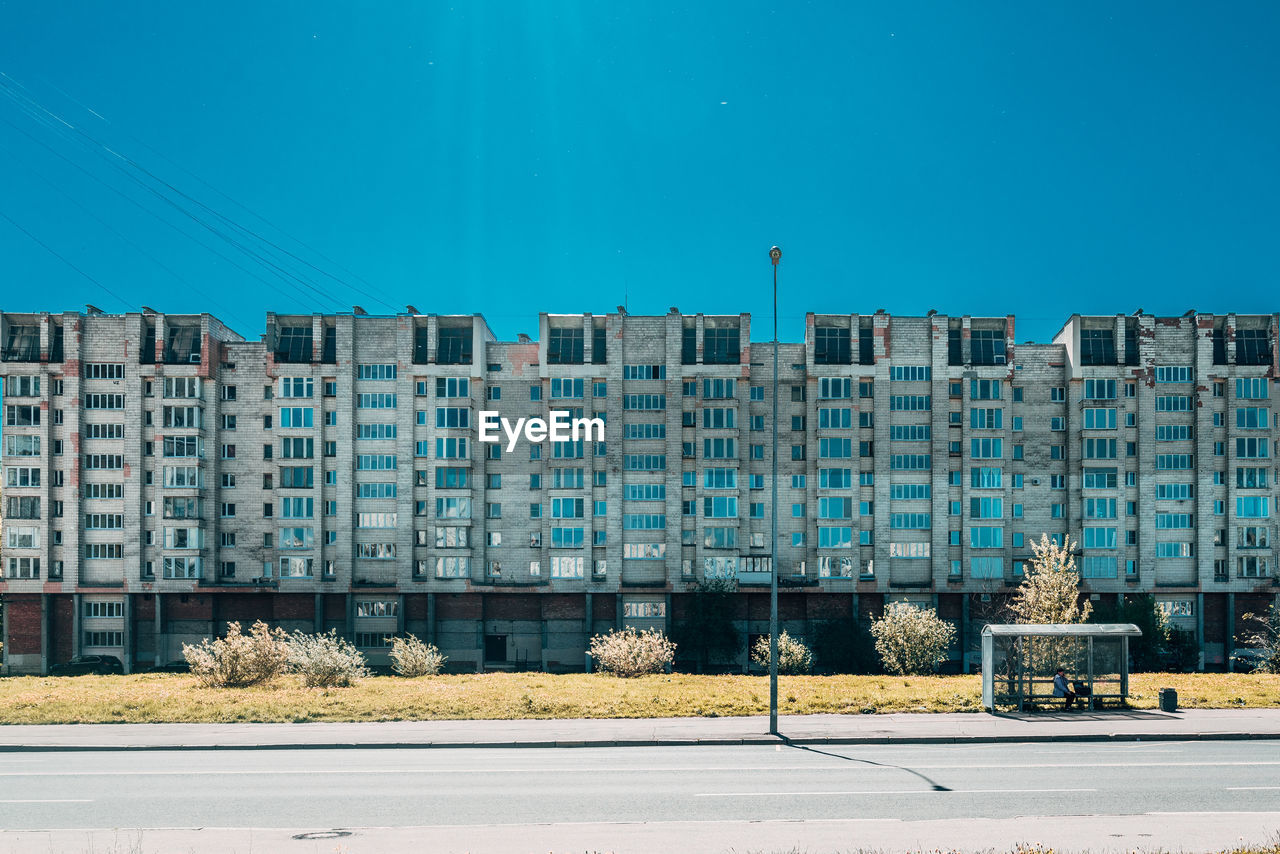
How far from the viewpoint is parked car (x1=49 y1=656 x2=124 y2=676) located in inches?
2500

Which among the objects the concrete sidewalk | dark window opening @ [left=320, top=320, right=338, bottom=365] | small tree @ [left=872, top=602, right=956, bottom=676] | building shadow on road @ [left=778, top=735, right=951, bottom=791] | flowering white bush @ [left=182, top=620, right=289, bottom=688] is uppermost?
dark window opening @ [left=320, top=320, right=338, bottom=365]

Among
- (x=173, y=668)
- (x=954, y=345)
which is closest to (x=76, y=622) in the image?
(x=173, y=668)

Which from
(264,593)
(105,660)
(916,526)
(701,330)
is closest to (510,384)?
(701,330)

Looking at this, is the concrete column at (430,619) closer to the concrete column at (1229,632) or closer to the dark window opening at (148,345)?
the dark window opening at (148,345)

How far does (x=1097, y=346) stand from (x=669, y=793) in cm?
6229

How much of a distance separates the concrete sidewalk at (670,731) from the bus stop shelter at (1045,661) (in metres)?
0.91

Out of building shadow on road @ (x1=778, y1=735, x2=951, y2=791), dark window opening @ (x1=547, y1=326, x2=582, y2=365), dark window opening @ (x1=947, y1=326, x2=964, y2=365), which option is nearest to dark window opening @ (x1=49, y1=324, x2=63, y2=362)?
dark window opening @ (x1=547, y1=326, x2=582, y2=365)

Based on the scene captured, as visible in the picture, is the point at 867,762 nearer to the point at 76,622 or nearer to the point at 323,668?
the point at 323,668

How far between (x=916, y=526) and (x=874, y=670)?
11.5 metres

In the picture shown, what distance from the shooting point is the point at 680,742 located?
22.4m

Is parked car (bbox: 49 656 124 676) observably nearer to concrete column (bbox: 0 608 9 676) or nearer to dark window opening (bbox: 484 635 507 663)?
concrete column (bbox: 0 608 9 676)

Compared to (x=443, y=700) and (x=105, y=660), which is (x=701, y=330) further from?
(x=105, y=660)

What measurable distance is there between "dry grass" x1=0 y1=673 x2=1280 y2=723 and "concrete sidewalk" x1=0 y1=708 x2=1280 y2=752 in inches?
28.4

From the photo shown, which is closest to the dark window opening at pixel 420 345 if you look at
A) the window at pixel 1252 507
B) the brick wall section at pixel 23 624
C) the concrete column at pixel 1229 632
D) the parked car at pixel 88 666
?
the parked car at pixel 88 666
